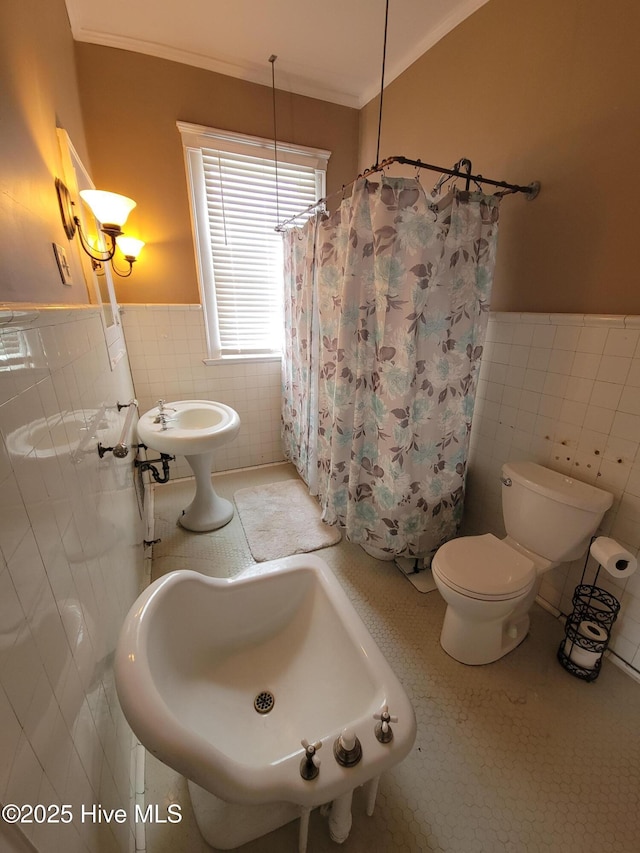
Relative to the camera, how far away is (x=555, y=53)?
4.55 feet

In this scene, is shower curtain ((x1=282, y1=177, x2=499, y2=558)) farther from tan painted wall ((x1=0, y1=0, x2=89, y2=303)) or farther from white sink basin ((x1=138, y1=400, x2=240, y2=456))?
tan painted wall ((x1=0, y1=0, x2=89, y2=303))

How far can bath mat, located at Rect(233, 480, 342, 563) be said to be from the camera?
2068mm

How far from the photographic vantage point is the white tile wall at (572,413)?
51.5 inches

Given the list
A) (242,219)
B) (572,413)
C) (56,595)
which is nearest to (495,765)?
(572,413)

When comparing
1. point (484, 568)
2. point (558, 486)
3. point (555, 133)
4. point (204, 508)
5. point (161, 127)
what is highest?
point (161, 127)

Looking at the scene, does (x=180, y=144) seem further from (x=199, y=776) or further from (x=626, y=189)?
(x=199, y=776)

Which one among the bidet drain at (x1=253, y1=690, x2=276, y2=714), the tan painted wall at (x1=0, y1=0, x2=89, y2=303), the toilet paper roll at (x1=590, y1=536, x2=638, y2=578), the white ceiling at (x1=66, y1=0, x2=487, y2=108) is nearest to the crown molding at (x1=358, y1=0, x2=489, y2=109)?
the white ceiling at (x1=66, y1=0, x2=487, y2=108)

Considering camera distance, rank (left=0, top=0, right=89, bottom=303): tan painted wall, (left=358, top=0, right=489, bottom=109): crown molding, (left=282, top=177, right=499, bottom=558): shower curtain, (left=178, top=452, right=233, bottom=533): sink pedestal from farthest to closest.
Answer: (left=178, top=452, right=233, bottom=533): sink pedestal < (left=358, top=0, right=489, bottom=109): crown molding < (left=282, top=177, right=499, bottom=558): shower curtain < (left=0, top=0, right=89, bottom=303): tan painted wall

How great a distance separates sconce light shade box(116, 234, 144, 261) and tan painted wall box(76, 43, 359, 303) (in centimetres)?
18

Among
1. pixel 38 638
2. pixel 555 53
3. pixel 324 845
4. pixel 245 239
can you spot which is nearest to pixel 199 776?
pixel 38 638

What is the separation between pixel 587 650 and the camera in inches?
52.7

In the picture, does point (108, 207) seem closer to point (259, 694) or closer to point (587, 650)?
point (259, 694)

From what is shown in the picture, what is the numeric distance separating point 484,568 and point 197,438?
1.50 meters

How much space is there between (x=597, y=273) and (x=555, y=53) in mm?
921
